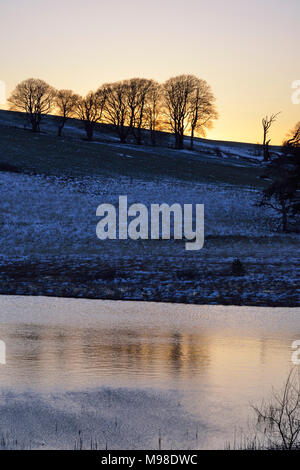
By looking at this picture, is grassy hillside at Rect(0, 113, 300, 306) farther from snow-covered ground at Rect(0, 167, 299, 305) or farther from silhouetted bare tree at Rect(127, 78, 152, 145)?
silhouetted bare tree at Rect(127, 78, 152, 145)

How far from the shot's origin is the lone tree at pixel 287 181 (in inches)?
1729

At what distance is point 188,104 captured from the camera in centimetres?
10506

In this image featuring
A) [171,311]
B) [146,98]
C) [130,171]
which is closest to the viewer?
[171,311]

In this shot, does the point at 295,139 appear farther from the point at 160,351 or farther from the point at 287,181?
the point at 160,351

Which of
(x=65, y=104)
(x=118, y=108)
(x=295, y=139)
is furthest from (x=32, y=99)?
(x=295, y=139)

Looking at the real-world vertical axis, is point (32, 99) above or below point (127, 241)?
above

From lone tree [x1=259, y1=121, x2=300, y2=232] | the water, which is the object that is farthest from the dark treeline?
the water

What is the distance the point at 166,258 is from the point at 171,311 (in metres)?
10.6

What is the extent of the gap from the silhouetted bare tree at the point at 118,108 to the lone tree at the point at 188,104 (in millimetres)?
6939

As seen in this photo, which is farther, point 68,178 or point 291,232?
point 68,178

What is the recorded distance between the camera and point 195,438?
853cm

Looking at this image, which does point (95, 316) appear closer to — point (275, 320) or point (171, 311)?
point (171, 311)

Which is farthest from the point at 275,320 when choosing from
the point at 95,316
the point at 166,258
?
the point at 166,258

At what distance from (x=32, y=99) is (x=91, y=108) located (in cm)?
1002
